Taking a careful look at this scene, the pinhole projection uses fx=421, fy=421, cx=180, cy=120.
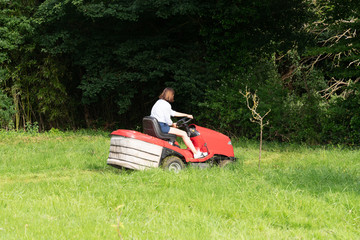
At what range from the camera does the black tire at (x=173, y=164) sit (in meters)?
6.52

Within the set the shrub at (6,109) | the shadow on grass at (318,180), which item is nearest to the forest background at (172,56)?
the shrub at (6,109)

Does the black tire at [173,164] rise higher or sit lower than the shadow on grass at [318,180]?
higher

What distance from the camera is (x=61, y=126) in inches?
650

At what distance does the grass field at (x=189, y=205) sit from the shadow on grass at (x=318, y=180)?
0.01 metres

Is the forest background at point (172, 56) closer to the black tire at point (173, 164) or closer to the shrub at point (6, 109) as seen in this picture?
the shrub at point (6, 109)

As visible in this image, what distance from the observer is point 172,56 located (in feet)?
45.4

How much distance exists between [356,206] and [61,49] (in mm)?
11602

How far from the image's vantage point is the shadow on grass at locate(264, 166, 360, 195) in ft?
17.8

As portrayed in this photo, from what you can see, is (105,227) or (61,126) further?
(61,126)

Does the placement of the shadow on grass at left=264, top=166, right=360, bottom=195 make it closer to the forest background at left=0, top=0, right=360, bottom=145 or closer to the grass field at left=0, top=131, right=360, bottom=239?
the grass field at left=0, top=131, right=360, bottom=239

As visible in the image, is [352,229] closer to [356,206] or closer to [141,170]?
[356,206]

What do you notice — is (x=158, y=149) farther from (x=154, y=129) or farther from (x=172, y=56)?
(x=172, y=56)

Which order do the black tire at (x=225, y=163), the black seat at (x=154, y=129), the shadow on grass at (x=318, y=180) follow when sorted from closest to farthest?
the shadow on grass at (x=318, y=180) < the black seat at (x=154, y=129) < the black tire at (x=225, y=163)

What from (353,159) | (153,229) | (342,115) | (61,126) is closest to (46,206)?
(153,229)
